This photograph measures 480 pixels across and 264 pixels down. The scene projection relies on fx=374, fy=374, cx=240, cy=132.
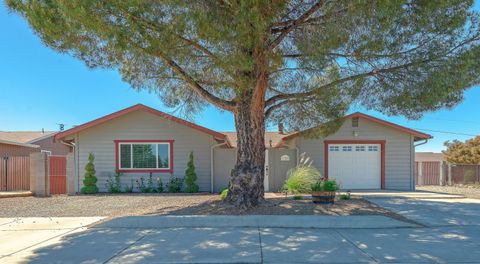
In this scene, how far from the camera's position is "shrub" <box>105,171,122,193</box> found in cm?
1641

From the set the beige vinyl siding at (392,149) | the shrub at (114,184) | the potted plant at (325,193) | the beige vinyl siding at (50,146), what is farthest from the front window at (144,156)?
the beige vinyl siding at (50,146)

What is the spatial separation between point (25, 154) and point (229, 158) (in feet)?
54.4

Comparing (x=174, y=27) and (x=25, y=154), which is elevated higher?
(x=174, y=27)

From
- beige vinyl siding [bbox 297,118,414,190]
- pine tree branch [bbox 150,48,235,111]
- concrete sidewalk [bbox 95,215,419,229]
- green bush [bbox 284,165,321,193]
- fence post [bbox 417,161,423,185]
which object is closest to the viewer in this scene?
concrete sidewalk [bbox 95,215,419,229]

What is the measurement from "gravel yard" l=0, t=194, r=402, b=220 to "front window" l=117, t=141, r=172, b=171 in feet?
7.73

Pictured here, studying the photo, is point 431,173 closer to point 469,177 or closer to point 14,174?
point 469,177

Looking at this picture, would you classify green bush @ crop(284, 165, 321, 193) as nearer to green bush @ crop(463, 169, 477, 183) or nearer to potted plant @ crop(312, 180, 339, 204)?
potted plant @ crop(312, 180, 339, 204)

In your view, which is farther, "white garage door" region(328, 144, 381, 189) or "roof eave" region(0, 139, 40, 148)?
"roof eave" region(0, 139, 40, 148)

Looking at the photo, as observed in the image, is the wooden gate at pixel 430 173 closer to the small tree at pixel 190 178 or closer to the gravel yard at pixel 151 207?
the gravel yard at pixel 151 207

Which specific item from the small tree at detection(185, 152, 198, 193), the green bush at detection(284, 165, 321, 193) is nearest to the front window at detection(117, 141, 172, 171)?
the small tree at detection(185, 152, 198, 193)

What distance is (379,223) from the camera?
866 cm

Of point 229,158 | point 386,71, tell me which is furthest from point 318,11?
point 229,158

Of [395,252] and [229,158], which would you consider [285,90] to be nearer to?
[229,158]

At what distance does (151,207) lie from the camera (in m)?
11.5
